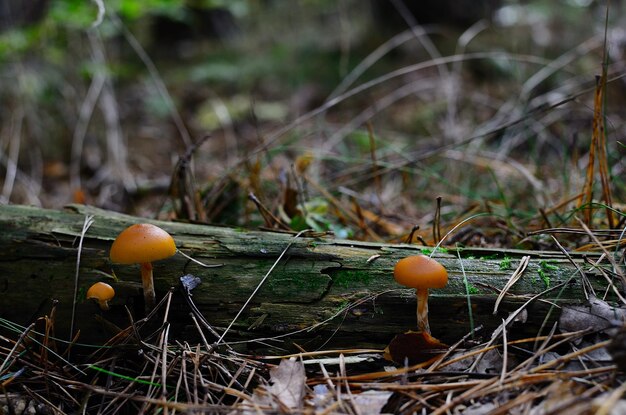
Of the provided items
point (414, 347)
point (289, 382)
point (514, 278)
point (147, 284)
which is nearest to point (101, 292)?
point (147, 284)

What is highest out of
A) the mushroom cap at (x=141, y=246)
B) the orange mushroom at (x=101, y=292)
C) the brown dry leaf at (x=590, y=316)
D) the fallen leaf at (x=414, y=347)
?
the mushroom cap at (x=141, y=246)

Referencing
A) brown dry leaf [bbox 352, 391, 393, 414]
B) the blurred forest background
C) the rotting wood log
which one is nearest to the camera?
brown dry leaf [bbox 352, 391, 393, 414]

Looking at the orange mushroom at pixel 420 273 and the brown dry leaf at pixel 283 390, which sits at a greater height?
the orange mushroom at pixel 420 273

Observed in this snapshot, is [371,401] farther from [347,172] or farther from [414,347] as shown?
[347,172]

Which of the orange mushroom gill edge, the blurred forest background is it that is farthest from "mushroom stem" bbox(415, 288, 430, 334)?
the orange mushroom gill edge

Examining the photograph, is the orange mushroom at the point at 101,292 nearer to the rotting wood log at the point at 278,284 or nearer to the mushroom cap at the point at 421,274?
the rotting wood log at the point at 278,284

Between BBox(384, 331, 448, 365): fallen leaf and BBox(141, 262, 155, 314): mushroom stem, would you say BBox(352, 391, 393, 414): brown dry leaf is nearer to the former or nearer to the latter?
BBox(384, 331, 448, 365): fallen leaf

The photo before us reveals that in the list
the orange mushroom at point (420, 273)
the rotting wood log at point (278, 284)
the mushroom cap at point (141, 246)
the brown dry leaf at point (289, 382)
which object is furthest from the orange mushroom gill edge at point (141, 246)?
the orange mushroom at point (420, 273)
